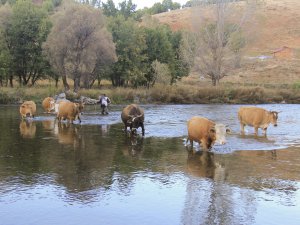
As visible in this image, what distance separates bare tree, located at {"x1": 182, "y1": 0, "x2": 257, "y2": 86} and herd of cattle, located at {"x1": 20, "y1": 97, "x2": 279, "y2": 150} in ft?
82.5

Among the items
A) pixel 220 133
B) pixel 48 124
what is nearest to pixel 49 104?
pixel 48 124

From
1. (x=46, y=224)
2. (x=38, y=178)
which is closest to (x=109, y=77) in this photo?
(x=38, y=178)

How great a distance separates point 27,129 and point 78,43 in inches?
859

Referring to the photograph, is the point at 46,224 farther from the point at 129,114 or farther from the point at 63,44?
the point at 63,44

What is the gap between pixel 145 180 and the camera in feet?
37.9

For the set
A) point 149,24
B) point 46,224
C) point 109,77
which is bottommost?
point 46,224

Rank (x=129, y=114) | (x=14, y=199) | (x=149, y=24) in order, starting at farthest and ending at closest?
(x=149, y=24)
(x=129, y=114)
(x=14, y=199)

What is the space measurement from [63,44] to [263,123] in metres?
25.5

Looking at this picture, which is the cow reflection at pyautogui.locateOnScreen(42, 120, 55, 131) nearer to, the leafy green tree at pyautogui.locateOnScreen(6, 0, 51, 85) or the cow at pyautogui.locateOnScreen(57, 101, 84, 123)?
the cow at pyautogui.locateOnScreen(57, 101, 84, 123)

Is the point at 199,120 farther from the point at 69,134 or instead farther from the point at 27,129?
the point at 27,129

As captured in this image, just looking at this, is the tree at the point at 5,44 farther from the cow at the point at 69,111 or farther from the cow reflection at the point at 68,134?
the cow reflection at the point at 68,134

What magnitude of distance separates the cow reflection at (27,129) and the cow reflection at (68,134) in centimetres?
112

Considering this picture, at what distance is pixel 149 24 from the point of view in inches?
2569

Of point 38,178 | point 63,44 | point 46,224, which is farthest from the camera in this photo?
point 63,44
